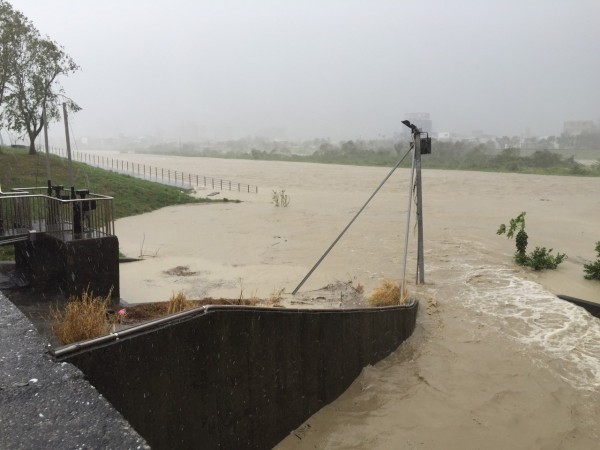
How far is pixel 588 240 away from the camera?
20578 millimetres

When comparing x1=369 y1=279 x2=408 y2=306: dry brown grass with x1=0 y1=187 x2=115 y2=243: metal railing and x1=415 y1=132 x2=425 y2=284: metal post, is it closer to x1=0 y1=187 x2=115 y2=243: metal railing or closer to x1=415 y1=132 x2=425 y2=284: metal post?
x1=415 y1=132 x2=425 y2=284: metal post

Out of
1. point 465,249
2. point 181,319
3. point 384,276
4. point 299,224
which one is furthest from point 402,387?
point 299,224

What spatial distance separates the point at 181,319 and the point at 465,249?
15470 millimetres

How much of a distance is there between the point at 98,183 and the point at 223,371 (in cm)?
2607

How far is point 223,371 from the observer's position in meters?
4.16

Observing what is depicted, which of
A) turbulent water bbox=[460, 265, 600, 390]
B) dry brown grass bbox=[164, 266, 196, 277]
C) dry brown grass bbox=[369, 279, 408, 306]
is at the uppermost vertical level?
dry brown grass bbox=[369, 279, 408, 306]

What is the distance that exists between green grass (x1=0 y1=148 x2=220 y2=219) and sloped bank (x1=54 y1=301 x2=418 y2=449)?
1978 centimetres

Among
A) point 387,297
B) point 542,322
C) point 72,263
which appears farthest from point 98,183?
point 542,322

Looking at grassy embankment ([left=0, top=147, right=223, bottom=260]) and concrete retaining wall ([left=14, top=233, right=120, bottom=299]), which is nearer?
concrete retaining wall ([left=14, top=233, right=120, bottom=299])

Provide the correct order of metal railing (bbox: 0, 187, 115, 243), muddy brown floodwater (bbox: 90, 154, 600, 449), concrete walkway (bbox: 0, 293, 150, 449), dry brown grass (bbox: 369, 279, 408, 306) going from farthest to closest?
dry brown grass (bbox: 369, 279, 408, 306)
metal railing (bbox: 0, 187, 115, 243)
muddy brown floodwater (bbox: 90, 154, 600, 449)
concrete walkway (bbox: 0, 293, 150, 449)

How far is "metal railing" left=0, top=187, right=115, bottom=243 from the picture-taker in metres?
7.79

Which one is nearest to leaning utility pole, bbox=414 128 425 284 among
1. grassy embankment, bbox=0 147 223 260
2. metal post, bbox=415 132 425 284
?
metal post, bbox=415 132 425 284

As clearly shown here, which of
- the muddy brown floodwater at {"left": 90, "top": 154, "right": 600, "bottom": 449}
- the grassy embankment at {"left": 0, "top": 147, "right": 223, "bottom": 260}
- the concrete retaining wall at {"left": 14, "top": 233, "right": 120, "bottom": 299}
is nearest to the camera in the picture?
the muddy brown floodwater at {"left": 90, "top": 154, "right": 600, "bottom": 449}

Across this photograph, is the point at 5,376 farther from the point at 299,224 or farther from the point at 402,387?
the point at 299,224
